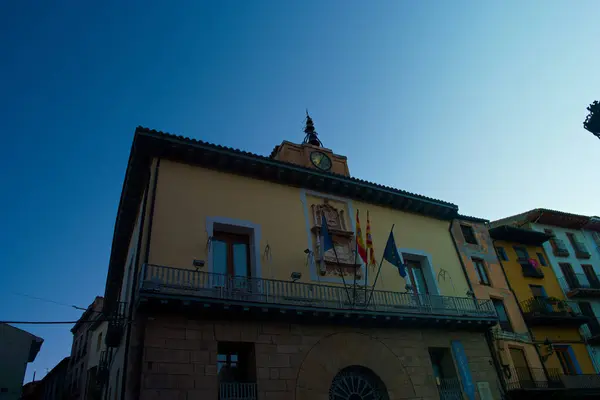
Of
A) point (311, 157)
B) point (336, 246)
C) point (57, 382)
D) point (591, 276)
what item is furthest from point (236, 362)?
point (57, 382)

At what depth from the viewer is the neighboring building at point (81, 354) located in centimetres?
2664

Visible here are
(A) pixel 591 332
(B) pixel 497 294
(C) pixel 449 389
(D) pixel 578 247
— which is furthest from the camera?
(D) pixel 578 247

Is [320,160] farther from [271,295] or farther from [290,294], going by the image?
[271,295]

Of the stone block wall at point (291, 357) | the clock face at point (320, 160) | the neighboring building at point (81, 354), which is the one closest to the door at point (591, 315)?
the stone block wall at point (291, 357)

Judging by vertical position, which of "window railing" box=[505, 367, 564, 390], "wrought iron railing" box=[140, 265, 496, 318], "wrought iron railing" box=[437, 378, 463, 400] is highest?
"wrought iron railing" box=[140, 265, 496, 318]

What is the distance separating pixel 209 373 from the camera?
967cm

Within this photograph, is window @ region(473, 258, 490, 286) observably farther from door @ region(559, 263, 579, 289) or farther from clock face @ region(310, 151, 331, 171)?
door @ region(559, 263, 579, 289)

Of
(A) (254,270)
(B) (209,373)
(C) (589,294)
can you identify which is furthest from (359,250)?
(C) (589,294)

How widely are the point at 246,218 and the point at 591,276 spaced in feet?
80.2

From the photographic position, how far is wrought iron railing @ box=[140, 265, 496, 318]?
10.3m

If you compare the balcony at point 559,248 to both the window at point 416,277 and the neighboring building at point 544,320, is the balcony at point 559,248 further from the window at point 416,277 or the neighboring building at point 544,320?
the window at point 416,277

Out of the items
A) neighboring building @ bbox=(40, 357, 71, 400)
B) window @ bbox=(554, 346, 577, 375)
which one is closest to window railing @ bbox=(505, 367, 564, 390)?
window @ bbox=(554, 346, 577, 375)

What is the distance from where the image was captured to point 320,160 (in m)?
17.5

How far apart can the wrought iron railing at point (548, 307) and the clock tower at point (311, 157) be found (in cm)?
1157
